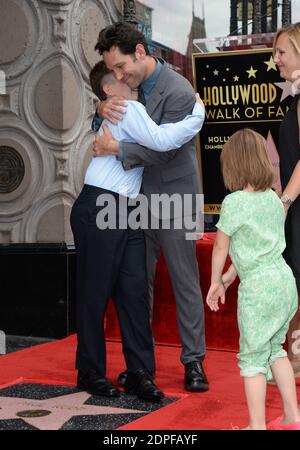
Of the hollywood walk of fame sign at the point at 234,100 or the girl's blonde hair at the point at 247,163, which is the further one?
the hollywood walk of fame sign at the point at 234,100

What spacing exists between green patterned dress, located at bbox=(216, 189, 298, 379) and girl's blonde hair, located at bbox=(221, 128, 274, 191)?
4cm

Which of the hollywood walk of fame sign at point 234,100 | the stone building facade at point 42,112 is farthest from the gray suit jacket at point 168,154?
the stone building facade at point 42,112

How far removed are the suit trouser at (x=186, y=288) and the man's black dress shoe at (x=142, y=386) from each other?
31 cm

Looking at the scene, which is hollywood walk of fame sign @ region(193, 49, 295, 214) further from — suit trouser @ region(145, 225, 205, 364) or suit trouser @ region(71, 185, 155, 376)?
suit trouser @ region(71, 185, 155, 376)

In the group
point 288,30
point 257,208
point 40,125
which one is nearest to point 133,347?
point 257,208

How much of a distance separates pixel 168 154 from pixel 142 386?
3.62 ft

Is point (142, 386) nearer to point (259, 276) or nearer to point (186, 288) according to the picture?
point (186, 288)

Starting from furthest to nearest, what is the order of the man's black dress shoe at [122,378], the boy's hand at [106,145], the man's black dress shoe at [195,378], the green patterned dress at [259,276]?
the man's black dress shoe at [122,378] < the man's black dress shoe at [195,378] < the boy's hand at [106,145] < the green patterned dress at [259,276]

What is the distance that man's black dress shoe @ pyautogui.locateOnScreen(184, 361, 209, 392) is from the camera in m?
3.90

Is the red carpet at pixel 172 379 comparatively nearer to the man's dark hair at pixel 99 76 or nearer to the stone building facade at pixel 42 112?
the stone building facade at pixel 42 112

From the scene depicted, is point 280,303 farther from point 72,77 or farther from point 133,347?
point 72,77

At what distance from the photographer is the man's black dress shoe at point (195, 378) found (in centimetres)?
390

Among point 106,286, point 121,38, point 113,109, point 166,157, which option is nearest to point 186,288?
point 106,286

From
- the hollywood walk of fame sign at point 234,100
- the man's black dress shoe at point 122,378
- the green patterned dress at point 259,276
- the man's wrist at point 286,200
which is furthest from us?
the hollywood walk of fame sign at point 234,100
